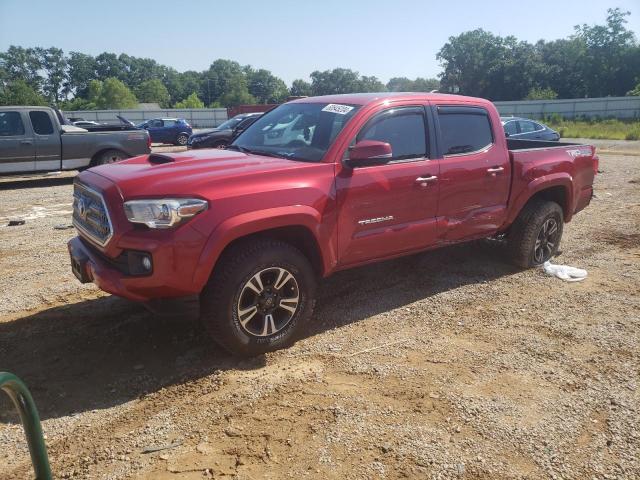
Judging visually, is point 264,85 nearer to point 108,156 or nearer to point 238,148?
point 108,156

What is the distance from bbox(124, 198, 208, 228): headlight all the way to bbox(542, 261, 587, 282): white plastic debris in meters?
4.11

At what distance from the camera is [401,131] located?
14.2 feet

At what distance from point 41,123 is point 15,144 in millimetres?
748

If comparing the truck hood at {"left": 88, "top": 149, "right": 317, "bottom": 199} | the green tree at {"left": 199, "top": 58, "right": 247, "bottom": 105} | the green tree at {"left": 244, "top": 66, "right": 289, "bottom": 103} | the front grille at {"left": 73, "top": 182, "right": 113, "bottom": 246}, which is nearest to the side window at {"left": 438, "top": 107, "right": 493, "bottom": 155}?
the truck hood at {"left": 88, "top": 149, "right": 317, "bottom": 199}

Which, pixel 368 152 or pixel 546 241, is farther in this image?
pixel 546 241

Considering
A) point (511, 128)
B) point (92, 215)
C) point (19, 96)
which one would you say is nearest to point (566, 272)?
point (92, 215)

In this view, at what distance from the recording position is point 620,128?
34.4 metres

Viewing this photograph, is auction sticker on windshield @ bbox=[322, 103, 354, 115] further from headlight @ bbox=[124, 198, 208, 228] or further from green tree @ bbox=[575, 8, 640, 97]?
green tree @ bbox=[575, 8, 640, 97]

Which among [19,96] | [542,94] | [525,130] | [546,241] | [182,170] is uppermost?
[542,94]

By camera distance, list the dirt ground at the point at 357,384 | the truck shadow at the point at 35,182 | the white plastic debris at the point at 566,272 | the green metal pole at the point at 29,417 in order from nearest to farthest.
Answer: the green metal pole at the point at 29,417 → the dirt ground at the point at 357,384 → the white plastic debris at the point at 566,272 → the truck shadow at the point at 35,182

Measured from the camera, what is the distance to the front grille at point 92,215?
10.9ft

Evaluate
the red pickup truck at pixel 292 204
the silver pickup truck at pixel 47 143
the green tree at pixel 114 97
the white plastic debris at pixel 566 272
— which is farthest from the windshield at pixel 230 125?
the green tree at pixel 114 97

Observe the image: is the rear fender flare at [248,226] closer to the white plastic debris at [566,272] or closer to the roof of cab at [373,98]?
the roof of cab at [373,98]

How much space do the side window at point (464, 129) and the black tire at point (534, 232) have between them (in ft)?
3.41
